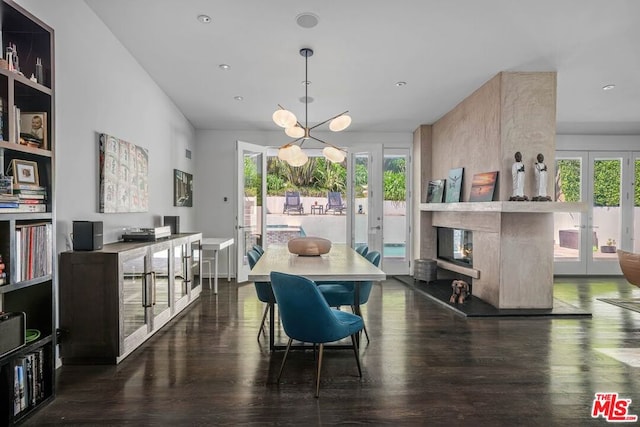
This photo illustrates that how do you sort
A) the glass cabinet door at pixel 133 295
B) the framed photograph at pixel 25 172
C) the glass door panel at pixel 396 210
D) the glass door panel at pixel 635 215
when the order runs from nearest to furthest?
1. the framed photograph at pixel 25 172
2. the glass cabinet door at pixel 133 295
3. the glass door panel at pixel 635 215
4. the glass door panel at pixel 396 210

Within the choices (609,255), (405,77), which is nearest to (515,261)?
(405,77)

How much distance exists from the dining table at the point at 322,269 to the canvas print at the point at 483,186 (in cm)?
201

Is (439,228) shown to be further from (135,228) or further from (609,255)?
(135,228)

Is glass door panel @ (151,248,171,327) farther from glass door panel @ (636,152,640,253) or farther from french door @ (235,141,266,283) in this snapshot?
glass door panel @ (636,152,640,253)

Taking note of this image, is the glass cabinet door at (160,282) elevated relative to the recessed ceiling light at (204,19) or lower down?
lower down

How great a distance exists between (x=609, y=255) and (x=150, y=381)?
25.5 ft

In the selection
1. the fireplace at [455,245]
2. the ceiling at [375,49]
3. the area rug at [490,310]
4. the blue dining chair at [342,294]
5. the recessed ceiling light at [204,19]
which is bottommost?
the area rug at [490,310]

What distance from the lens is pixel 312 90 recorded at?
4.56 m

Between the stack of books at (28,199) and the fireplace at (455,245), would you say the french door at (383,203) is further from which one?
the stack of books at (28,199)

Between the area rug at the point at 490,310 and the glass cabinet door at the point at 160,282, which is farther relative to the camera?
the area rug at the point at 490,310

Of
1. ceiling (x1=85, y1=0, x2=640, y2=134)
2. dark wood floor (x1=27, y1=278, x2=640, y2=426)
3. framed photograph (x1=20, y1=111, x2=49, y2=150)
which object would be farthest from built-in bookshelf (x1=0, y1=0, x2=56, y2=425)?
ceiling (x1=85, y1=0, x2=640, y2=134)

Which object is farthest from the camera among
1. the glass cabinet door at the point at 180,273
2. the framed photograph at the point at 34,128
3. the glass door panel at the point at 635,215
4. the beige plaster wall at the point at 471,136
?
the glass door panel at the point at 635,215

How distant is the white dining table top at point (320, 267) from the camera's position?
2436mm

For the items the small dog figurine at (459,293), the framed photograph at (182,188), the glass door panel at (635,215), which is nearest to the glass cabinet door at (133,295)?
the framed photograph at (182,188)
